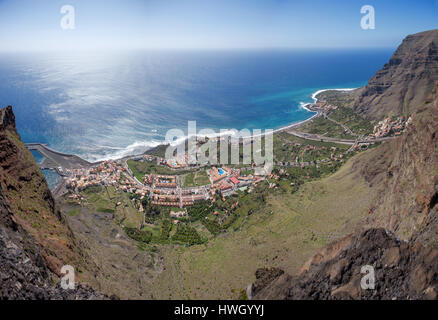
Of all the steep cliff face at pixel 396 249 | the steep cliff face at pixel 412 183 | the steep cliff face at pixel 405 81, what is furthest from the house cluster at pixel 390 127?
the steep cliff face at pixel 396 249

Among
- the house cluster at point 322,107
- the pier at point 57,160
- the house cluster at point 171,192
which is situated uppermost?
the house cluster at point 322,107

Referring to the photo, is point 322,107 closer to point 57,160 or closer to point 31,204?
point 57,160

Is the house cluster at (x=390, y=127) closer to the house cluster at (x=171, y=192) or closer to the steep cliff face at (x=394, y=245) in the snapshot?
the steep cliff face at (x=394, y=245)

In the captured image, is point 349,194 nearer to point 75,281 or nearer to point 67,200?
point 75,281

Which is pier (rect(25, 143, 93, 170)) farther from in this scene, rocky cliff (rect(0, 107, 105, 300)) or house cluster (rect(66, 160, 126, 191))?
rocky cliff (rect(0, 107, 105, 300))

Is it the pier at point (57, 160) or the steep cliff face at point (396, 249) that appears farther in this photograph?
the pier at point (57, 160)

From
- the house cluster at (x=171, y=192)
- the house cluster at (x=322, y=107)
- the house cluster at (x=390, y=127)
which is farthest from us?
the house cluster at (x=322, y=107)
